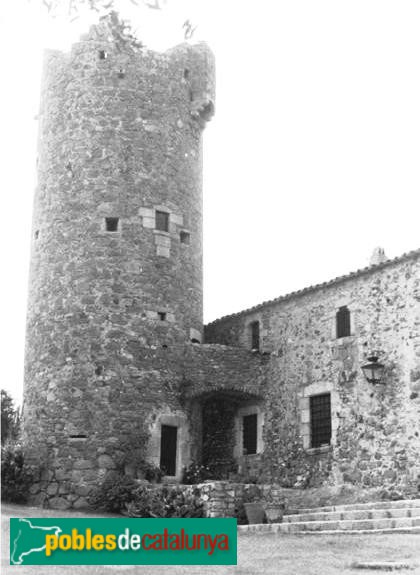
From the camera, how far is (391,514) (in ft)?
53.8

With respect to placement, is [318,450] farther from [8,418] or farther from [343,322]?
[8,418]

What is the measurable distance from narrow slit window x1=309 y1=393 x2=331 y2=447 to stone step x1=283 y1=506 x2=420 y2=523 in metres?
3.38

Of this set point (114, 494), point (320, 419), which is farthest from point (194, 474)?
point (320, 419)

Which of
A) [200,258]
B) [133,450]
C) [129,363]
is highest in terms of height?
[200,258]

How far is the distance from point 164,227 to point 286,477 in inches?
289

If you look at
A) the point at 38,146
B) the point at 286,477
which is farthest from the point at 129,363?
the point at 38,146

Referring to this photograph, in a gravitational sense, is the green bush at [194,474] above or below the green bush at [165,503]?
above

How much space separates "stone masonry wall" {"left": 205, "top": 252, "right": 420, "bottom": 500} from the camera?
2014 cm

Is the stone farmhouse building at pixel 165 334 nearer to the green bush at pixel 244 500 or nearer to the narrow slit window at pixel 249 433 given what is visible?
the narrow slit window at pixel 249 433

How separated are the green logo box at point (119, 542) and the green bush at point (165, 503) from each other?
6768 mm

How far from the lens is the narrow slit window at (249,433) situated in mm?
23859

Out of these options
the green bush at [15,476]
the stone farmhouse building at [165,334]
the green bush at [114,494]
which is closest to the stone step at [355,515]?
the stone farmhouse building at [165,334]

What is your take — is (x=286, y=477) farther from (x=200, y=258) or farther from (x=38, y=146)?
(x=38, y=146)

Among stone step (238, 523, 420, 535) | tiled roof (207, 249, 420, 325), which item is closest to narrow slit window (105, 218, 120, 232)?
tiled roof (207, 249, 420, 325)
